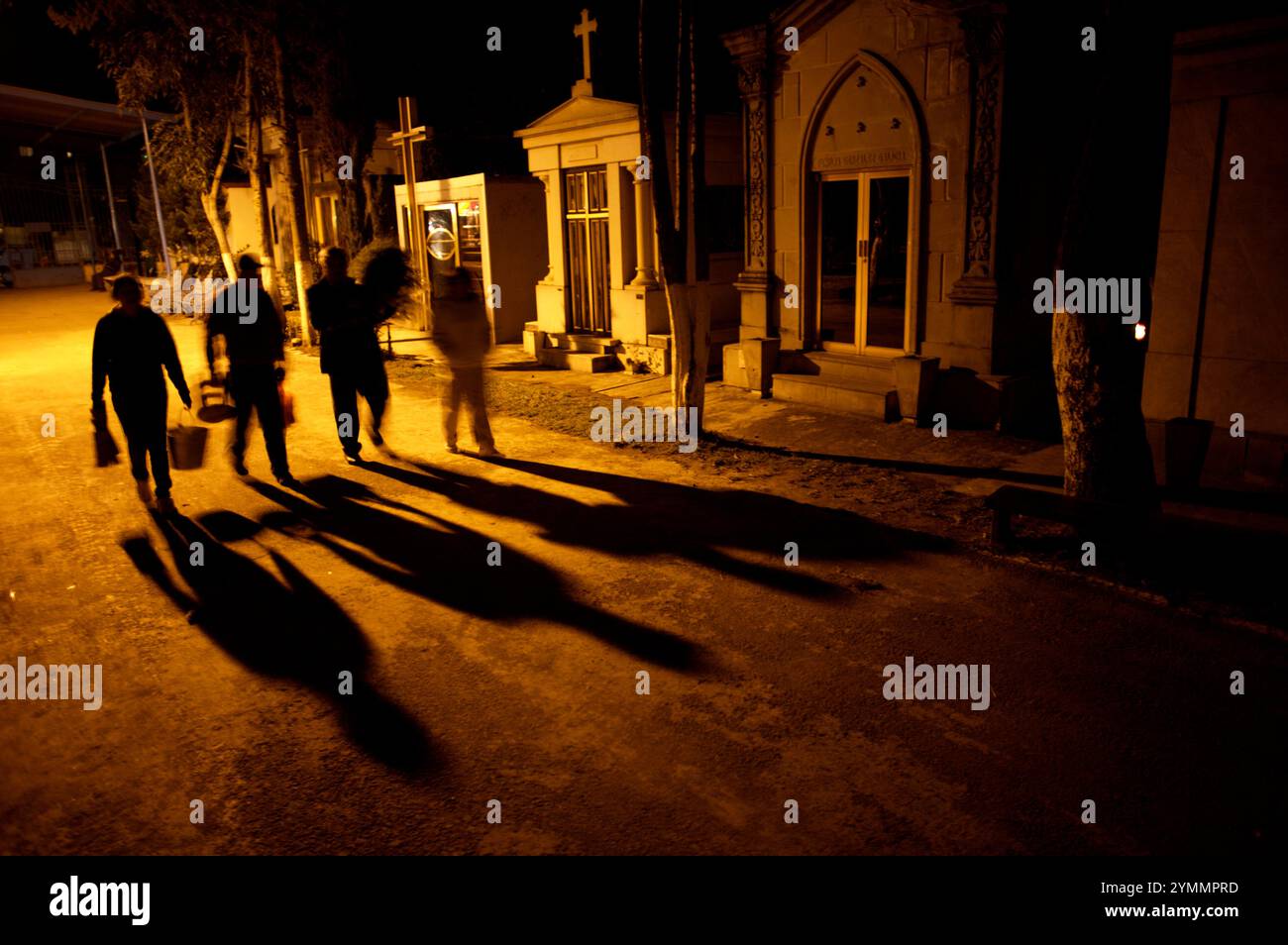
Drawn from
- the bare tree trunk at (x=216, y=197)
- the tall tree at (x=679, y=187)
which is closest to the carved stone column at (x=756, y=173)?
the tall tree at (x=679, y=187)

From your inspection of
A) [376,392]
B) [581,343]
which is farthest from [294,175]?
[376,392]

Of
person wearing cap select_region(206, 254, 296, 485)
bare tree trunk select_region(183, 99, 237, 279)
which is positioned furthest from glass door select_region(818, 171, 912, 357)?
bare tree trunk select_region(183, 99, 237, 279)

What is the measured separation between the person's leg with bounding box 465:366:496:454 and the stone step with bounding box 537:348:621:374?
5226 mm

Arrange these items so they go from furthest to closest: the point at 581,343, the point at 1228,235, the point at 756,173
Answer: the point at 581,343 < the point at 756,173 < the point at 1228,235

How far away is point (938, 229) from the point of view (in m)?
10.2

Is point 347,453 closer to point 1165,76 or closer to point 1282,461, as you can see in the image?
point 1165,76

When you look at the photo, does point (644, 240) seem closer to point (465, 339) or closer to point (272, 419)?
point (465, 339)

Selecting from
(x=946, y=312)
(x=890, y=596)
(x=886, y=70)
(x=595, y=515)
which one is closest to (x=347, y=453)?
(x=595, y=515)

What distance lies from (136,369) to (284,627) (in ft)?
9.96

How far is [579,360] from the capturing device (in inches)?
574

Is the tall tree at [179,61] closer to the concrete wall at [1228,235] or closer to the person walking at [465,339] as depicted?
the person walking at [465,339]

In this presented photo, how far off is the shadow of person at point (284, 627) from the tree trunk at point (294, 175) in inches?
426

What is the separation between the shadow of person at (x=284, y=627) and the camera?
14.3ft

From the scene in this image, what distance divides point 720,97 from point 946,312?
6825 millimetres
